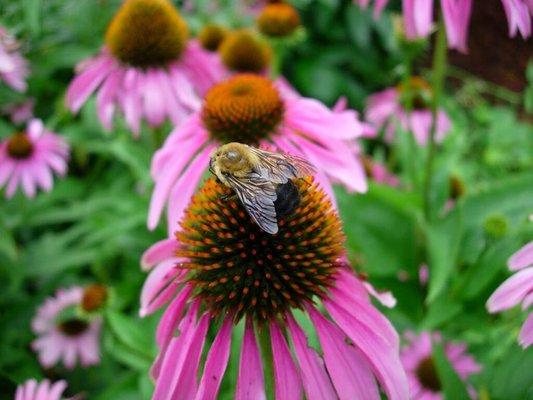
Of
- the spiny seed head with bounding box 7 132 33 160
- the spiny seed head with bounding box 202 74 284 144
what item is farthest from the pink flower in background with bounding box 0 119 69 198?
the spiny seed head with bounding box 202 74 284 144

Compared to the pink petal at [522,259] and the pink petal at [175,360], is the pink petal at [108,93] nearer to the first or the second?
the pink petal at [175,360]

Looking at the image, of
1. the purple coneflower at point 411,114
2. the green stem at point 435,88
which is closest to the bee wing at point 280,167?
the green stem at point 435,88

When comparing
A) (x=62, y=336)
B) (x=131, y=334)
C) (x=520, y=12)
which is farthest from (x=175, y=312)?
(x=62, y=336)

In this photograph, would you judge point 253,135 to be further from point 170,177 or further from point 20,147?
point 20,147

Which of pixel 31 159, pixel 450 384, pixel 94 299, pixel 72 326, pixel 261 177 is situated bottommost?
A: pixel 72 326

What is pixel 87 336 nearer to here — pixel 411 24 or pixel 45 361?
pixel 45 361

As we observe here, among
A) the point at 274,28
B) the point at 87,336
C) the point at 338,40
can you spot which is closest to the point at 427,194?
the point at 274,28
